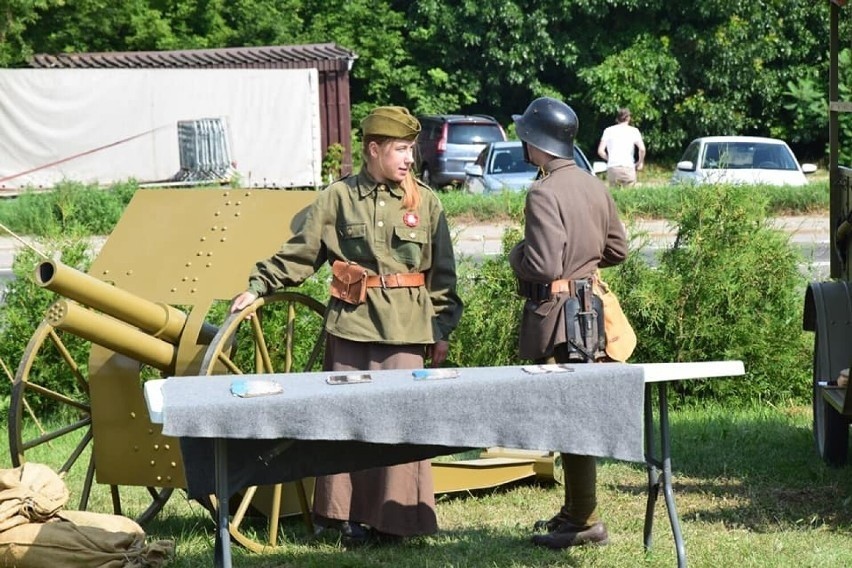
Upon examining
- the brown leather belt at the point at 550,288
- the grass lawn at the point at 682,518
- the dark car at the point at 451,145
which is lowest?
the dark car at the point at 451,145

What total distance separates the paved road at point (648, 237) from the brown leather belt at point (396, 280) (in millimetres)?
3144

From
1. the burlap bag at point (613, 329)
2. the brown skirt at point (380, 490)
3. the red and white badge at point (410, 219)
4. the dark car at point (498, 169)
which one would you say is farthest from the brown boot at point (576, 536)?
the dark car at point (498, 169)

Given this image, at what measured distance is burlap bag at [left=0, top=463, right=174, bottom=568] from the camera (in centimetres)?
502

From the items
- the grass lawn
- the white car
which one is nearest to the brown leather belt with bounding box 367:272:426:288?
the grass lawn

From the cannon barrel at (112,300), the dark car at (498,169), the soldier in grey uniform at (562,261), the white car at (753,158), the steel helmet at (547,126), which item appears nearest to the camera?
the cannon barrel at (112,300)

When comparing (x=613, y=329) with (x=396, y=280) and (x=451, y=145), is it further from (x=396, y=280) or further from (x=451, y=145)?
(x=451, y=145)

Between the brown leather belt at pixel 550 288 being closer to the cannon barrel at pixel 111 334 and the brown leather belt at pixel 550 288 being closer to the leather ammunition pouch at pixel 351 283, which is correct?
the leather ammunition pouch at pixel 351 283

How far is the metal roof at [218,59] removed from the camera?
25.2 metres

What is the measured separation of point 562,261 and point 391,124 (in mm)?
835

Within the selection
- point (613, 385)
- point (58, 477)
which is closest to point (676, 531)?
point (613, 385)

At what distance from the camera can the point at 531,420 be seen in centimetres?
453

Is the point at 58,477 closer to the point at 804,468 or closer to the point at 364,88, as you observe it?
the point at 804,468

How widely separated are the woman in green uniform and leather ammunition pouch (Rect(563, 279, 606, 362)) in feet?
1.92

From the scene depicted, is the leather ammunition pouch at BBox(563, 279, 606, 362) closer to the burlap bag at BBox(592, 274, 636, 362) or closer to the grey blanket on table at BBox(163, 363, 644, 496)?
the burlap bag at BBox(592, 274, 636, 362)
